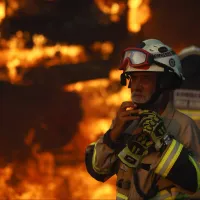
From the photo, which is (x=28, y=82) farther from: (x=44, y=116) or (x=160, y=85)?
(x=160, y=85)

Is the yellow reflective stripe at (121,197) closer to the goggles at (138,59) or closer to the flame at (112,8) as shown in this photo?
the goggles at (138,59)

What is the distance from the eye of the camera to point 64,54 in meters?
7.75

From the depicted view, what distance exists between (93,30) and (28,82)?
1182mm

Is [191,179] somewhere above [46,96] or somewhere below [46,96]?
above

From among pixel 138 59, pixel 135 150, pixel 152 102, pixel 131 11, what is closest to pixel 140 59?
pixel 138 59

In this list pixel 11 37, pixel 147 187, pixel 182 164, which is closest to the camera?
pixel 182 164

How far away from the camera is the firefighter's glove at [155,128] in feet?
9.86

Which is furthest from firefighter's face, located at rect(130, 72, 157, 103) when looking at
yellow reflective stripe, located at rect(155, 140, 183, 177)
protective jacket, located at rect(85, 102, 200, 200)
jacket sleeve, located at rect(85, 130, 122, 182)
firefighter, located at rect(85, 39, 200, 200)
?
yellow reflective stripe, located at rect(155, 140, 183, 177)

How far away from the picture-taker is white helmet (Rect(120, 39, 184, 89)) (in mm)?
3225

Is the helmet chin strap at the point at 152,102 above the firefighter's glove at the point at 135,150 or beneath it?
above

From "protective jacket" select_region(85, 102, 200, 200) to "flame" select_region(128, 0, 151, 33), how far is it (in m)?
4.60

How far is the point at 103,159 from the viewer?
3.27 metres

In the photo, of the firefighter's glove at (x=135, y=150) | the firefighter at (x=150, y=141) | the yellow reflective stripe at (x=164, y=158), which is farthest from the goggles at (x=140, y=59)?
the yellow reflective stripe at (x=164, y=158)

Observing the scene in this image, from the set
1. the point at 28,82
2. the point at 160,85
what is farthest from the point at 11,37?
the point at 160,85
